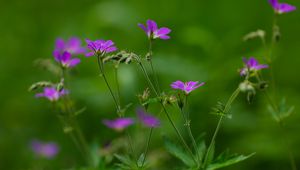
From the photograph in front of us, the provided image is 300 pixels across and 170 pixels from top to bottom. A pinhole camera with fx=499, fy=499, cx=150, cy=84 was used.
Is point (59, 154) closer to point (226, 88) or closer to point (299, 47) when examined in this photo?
point (226, 88)

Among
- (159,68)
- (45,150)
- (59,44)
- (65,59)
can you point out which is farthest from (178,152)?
(159,68)

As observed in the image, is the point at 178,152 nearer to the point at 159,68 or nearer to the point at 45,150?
the point at 45,150

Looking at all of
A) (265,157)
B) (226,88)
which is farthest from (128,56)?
(226,88)

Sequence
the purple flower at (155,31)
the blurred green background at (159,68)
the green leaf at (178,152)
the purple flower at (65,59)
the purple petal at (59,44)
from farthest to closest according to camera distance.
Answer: the blurred green background at (159,68), the purple petal at (59,44), the purple flower at (65,59), the green leaf at (178,152), the purple flower at (155,31)

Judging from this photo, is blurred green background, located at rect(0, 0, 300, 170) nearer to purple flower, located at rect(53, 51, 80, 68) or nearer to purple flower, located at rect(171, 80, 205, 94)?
purple flower, located at rect(53, 51, 80, 68)

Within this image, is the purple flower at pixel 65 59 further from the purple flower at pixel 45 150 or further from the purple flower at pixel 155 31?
the purple flower at pixel 45 150

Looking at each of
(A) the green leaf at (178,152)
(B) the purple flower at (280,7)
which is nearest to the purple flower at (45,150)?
(A) the green leaf at (178,152)
